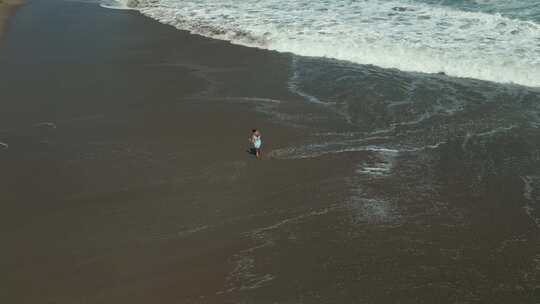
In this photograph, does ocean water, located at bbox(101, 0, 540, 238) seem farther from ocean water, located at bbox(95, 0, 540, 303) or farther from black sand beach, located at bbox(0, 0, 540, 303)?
black sand beach, located at bbox(0, 0, 540, 303)

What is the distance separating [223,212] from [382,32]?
13730 mm

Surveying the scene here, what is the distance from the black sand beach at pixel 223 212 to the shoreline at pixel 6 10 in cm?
856

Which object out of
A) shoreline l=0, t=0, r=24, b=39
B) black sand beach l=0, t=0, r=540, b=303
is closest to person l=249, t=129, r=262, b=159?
black sand beach l=0, t=0, r=540, b=303

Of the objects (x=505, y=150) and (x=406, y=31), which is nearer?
(x=505, y=150)

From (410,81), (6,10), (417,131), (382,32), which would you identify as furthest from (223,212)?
(6,10)

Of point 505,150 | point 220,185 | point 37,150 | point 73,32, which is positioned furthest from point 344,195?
point 73,32

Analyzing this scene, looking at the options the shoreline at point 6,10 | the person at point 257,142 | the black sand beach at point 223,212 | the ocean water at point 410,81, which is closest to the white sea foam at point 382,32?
the ocean water at point 410,81

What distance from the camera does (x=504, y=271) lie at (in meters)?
8.17

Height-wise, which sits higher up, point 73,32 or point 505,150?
point 73,32

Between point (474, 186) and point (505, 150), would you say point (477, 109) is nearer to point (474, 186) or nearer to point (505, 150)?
point (505, 150)

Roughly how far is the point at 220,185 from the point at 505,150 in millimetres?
6312

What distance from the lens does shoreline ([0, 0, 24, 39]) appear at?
22.8 meters

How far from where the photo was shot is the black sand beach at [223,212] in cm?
799

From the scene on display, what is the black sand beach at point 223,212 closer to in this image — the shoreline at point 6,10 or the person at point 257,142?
the person at point 257,142
